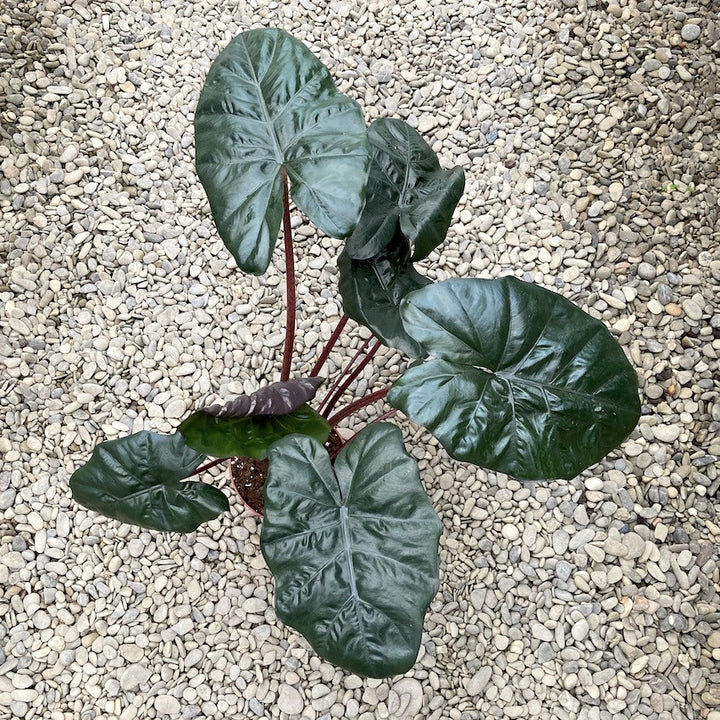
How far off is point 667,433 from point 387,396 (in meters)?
0.91

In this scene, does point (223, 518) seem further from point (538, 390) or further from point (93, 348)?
point (538, 390)

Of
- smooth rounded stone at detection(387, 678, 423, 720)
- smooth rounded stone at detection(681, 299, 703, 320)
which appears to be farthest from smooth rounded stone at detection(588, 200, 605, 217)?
smooth rounded stone at detection(387, 678, 423, 720)

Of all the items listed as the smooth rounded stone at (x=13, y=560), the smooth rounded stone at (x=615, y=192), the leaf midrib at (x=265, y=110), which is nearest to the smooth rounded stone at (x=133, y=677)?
the smooth rounded stone at (x=13, y=560)

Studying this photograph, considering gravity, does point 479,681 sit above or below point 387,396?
below

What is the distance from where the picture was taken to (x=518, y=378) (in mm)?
1252

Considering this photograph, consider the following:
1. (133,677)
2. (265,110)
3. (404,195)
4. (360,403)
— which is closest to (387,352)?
(360,403)

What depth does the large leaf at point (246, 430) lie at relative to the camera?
123 centimetres

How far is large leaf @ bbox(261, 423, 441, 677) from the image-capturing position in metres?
1.19

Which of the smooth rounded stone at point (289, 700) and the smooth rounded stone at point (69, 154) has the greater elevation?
the smooth rounded stone at point (69, 154)

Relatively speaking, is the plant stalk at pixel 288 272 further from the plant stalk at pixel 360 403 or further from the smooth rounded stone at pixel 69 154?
the smooth rounded stone at pixel 69 154

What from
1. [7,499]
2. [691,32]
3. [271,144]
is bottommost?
[7,499]

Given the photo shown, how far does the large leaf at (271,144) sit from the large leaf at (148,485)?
39 cm

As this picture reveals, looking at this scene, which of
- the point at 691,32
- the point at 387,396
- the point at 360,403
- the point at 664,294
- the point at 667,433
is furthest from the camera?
the point at 691,32

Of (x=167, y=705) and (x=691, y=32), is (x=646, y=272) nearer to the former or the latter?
(x=691, y=32)
